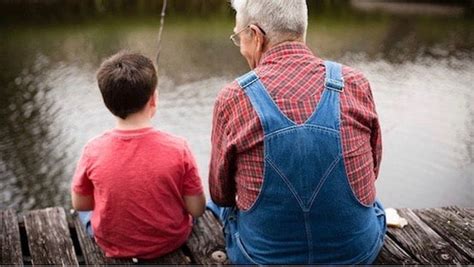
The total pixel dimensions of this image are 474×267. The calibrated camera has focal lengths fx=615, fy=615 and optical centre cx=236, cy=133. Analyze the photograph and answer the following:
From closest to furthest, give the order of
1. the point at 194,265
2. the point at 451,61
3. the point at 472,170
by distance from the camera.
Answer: the point at 194,265, the point at 472,170, the point at 451,61

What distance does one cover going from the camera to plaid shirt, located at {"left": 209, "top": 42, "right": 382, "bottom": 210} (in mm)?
1954

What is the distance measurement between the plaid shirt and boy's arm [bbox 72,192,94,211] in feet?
1.98

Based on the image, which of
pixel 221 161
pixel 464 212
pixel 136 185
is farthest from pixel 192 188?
pixel 464 212

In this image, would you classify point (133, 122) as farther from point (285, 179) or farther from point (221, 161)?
point (285, 179)

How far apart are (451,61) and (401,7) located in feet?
16.7

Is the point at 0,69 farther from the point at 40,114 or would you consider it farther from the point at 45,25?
the point at 45,25

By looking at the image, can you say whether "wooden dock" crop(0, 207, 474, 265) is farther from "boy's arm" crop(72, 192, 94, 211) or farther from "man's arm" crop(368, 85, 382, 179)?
"man's arm" crop(368, 85, 382, 179)

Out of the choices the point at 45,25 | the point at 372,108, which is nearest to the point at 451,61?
the point at 45,25

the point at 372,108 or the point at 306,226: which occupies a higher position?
the point at 372,108

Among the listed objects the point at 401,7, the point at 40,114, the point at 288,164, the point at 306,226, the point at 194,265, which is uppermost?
the point at 288,164

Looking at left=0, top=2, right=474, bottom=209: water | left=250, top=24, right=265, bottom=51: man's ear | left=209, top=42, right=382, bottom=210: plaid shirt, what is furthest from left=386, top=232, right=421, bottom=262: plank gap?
left=0, top=2, right=474, bottom=209: water

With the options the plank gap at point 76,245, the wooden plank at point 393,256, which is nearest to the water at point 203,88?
the plank gap at point 76,245

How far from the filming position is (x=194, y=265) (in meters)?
2.45

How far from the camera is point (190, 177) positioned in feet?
7.73
